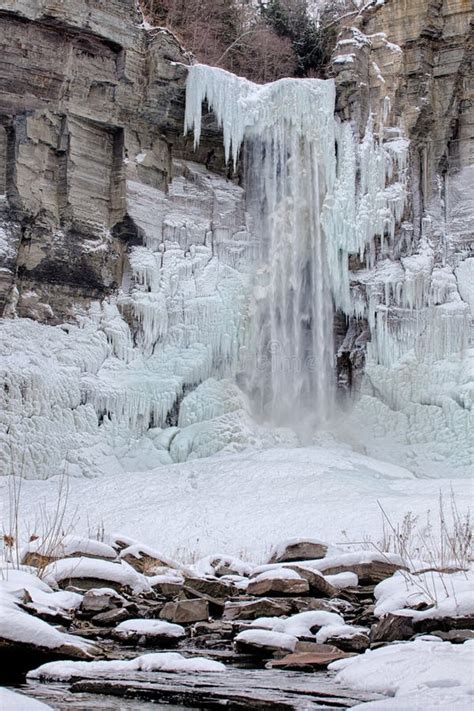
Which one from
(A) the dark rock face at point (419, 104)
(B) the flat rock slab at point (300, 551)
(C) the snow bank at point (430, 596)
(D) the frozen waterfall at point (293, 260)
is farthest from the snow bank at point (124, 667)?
(A) the dark rock face at point (419, 104)

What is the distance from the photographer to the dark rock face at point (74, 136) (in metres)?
19.8

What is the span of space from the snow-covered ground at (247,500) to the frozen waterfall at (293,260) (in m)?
2.53

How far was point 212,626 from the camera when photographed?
7.39 m

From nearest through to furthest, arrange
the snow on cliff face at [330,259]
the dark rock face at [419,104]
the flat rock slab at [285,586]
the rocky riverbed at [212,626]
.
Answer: the rocky riverbed at [212,626] → the flat rock slab at [285,586] → the snow on cliff face at [330,259] → the dark rock face at [419,104]

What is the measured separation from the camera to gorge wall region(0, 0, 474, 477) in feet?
64.7

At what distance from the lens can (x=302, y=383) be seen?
21.9 metres

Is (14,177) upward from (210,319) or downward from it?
upward

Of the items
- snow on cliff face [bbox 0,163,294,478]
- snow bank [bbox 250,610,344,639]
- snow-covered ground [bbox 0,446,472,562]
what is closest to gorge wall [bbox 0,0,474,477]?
snow on cliff face [bbox 0,163,294,478]

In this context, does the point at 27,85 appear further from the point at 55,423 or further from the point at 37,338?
the point at 55,423

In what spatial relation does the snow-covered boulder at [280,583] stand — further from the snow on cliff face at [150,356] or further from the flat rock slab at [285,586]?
the snow on cliff face at [150,356]

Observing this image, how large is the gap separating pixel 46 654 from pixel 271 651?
166 cm

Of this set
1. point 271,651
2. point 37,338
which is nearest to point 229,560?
point 271,651

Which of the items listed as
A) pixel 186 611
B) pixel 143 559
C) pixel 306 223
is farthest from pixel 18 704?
pixel 306 223

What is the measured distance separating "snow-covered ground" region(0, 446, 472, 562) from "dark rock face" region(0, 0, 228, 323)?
4849 mm
